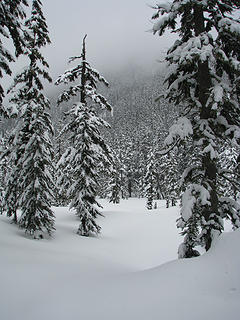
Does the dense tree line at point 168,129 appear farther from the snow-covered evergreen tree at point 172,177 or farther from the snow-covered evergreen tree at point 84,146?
the snow-covered evergreen tree at point 172,177

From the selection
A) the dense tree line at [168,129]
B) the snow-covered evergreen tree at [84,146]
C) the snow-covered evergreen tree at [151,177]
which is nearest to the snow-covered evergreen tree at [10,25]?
the dense tree line at [168,129]

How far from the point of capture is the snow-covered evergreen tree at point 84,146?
14523mm

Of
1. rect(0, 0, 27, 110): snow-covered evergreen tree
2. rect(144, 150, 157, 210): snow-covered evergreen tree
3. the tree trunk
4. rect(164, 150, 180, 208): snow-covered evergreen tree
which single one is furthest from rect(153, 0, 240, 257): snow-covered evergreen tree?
rect(164, 150, 180, 208): snow-covered evergreen tree

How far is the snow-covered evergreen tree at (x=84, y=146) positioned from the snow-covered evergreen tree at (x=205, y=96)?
27.1 ft

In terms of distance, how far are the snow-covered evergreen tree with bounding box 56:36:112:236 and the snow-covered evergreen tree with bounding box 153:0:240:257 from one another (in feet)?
27.1

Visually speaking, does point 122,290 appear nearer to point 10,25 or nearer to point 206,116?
point 206,116

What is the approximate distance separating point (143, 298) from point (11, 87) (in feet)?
44.0

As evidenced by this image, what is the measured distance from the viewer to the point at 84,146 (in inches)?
572

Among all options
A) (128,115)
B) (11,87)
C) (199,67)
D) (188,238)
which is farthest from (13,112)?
(128,115)

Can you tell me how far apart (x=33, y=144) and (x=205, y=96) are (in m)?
9.38

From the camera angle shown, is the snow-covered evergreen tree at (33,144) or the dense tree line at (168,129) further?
the snow-covered evergreen tree at (33,144)

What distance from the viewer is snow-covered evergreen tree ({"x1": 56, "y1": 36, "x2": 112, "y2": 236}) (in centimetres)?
1452

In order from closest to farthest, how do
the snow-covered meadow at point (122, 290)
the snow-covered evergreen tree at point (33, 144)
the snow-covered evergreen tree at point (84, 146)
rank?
the snow-covered meadow at point (122, 290) < the snow-covered evergreen tree at point (33, 144) < the snow-covered evergreen tree at point (84, 146)

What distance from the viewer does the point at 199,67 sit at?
687 cm
